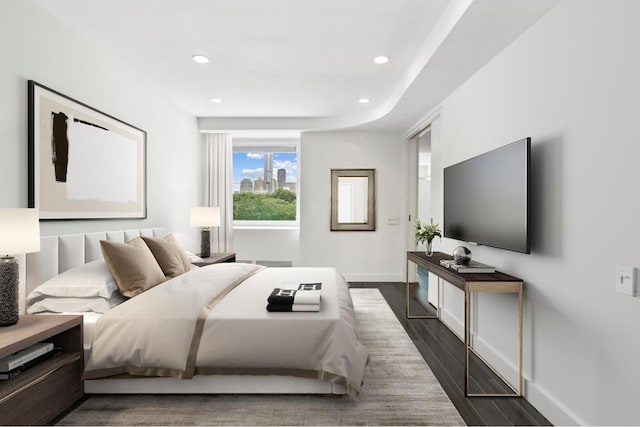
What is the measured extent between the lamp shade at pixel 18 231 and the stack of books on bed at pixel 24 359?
20.9 inches

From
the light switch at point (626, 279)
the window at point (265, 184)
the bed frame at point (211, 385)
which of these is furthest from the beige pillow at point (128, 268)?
the window at point (265, 184)

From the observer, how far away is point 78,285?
2.40 metres

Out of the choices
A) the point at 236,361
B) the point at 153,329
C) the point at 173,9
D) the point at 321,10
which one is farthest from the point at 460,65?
the point at 153,329

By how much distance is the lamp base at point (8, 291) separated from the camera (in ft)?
6.27

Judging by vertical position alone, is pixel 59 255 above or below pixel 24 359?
above

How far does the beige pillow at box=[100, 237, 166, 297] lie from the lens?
2578 millimetres

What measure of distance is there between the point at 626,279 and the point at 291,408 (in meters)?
1.84

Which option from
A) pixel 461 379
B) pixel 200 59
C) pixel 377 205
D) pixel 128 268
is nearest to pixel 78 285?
pixel 128 268

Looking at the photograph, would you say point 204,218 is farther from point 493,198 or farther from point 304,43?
point 493,198

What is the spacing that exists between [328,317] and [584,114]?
1.79 m

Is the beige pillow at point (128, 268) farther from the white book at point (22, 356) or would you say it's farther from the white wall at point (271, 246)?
the white wall at point (271, 246)

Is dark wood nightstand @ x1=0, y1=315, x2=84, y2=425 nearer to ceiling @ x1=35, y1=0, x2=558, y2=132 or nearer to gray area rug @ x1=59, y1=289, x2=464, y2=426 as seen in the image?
gray area rug @ x1=59, y1=289, x2=464, y2=426

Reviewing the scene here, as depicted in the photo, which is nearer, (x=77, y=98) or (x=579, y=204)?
(x=579, y=204)

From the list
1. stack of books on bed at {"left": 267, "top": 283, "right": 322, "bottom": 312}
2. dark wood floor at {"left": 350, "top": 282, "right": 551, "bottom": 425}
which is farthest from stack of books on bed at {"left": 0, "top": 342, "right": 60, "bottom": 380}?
dark wood floor at {"left": 350, "top": 282, "right": 551, "bottom": 425}
